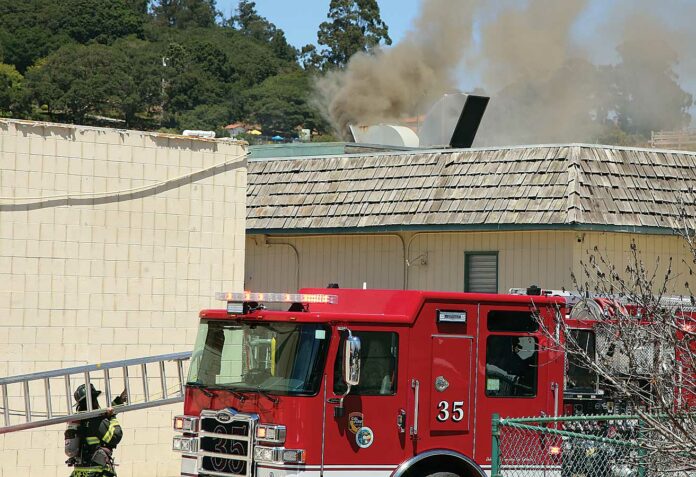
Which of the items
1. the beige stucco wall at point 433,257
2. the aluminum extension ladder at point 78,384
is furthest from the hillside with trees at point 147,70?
the aluminum extension ladder at point 78,384

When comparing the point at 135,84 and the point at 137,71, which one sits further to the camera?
the point at 137,71

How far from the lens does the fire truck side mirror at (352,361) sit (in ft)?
34.8

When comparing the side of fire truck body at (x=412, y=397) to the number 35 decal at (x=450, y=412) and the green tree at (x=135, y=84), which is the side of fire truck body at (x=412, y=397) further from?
the green tree at (x=135, y=84)

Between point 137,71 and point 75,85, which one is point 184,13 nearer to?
point 137,71

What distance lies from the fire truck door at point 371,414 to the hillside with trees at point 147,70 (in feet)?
A: 319

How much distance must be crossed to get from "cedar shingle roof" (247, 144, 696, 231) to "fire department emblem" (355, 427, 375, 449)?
7.14 metres

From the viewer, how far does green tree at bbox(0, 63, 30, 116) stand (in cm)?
10725

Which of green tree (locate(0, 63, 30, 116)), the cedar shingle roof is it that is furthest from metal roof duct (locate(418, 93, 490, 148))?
green tree (locate(0, 63, 30, 116))

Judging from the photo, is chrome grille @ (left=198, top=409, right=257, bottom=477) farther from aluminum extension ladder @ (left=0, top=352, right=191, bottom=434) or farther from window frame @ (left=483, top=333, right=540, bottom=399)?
window frame @ (left=483, top=333, right=540, bottom=399)

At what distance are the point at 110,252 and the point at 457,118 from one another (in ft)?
29.2

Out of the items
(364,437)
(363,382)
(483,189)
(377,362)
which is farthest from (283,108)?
(364,437)

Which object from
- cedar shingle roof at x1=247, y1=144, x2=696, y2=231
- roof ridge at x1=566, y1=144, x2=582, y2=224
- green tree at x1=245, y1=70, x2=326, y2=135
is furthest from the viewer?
green tree at x1=245, y1=70, x2=326, y2=135

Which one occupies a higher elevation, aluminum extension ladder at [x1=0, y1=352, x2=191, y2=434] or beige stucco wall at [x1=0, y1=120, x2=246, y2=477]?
beige stucco wall at [x1=0, y1=120, x2=246, y2=477]

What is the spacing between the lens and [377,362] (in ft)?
36.4
